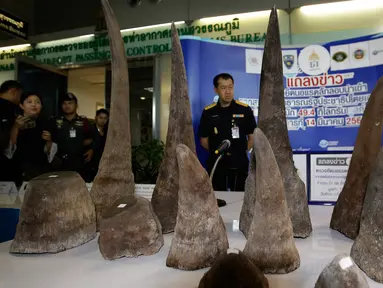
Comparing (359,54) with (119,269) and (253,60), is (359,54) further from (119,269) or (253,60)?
(119,269)

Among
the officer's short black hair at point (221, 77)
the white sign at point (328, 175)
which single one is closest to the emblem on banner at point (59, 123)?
the officer's short black hair at point (221, 77)

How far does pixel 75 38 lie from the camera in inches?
198

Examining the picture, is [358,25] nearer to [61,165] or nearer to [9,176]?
[61,165]

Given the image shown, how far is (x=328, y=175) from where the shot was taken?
1958 millimetres

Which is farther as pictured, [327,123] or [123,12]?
[123,12]

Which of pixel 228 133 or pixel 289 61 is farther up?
pixel 289 61

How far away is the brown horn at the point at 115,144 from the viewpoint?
115 centimetres

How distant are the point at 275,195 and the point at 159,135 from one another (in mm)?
3781

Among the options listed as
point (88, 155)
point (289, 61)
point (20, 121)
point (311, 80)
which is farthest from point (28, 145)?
point (311, 80)

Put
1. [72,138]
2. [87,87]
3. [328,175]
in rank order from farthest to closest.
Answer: [87,87] < [72,138] < [328,175]

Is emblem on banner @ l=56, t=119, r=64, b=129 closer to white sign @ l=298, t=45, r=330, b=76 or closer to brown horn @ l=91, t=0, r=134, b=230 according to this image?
brown horn @ l=91, t=0, r=134, b=230

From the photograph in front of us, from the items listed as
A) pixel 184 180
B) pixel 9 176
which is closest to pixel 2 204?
pixel 9 176

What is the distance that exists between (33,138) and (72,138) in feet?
1.02

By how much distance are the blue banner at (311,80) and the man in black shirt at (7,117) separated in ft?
4.59
